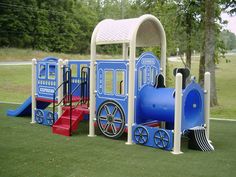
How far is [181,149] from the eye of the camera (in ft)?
Answer: 25.7

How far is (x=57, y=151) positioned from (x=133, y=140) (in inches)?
67.4

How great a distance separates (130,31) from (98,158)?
2.86m

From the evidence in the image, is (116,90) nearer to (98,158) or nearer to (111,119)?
(111,119)

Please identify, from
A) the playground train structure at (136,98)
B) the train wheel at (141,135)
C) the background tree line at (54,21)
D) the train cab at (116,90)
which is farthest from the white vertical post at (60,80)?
the background tree line at (54,21)

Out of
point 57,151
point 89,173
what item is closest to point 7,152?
point 57,151

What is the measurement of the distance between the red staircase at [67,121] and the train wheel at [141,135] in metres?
1.61

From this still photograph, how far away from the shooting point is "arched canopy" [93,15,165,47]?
8312 mm

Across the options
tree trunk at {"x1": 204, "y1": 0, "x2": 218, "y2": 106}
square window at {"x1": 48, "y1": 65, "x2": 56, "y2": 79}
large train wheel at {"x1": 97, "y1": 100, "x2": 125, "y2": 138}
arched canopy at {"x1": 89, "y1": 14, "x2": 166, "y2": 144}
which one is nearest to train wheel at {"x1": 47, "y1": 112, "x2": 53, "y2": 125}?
square window at {"x1": 48, "y1": 65, "x2": 56, "y2": 79}

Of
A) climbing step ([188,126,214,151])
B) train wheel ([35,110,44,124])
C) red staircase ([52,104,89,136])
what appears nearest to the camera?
climbing step ([188,126,214,151])

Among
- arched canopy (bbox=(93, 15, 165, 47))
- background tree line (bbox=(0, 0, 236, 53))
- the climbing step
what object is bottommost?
the climbing step

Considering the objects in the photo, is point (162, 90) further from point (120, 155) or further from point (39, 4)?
point (39, 4)

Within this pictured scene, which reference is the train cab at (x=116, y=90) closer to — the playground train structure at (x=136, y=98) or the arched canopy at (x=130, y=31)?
the playground train structure at (x=136, y=98)

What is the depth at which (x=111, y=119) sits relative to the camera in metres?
8.73

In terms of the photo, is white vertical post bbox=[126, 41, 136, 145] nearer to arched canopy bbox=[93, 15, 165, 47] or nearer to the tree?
arched canopy bbox=[93, 15, 165, 47]
